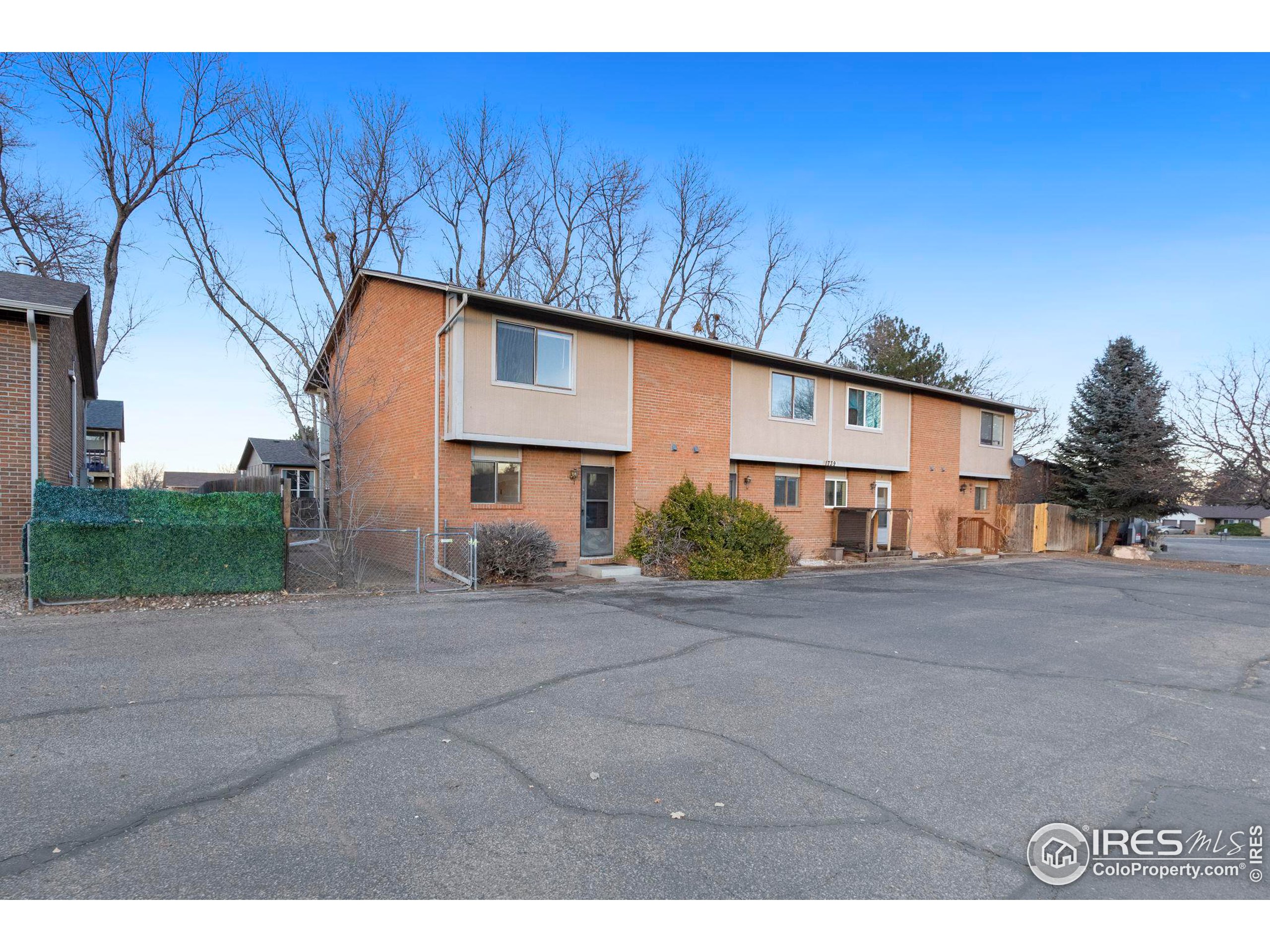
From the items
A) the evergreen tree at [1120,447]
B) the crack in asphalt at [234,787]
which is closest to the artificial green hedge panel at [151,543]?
the crack in asphalt at [234,787]

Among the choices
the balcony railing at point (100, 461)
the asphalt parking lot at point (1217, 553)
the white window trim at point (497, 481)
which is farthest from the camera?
the balcony railing at point (100, 461)

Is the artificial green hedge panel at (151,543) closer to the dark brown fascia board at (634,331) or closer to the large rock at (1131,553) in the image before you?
the dark brown fascia board at (634,331)

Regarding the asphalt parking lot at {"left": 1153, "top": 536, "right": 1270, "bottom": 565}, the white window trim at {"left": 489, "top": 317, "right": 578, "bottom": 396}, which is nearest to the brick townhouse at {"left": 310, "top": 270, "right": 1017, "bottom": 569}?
the white window trim at {"left": 489, "top": 317, "right": 578, "bottom": 396}

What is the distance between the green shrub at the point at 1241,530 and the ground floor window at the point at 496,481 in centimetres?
8021

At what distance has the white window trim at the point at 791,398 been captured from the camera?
1820 cm

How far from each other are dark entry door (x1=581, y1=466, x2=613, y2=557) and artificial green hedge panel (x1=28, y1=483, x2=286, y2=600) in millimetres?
6638

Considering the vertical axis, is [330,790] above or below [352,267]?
below

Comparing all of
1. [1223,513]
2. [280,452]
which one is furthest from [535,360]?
[1223,513]

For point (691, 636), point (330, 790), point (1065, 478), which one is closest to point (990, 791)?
point (330, 790)

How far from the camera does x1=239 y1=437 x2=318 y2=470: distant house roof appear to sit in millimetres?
39906

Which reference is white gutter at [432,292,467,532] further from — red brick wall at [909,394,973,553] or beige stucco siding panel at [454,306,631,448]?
red brick wall at [909,394,973,553]

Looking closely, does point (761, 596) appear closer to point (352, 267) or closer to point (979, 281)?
point (979, 281)

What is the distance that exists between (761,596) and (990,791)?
25.5 feet

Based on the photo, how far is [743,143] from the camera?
1557cm
